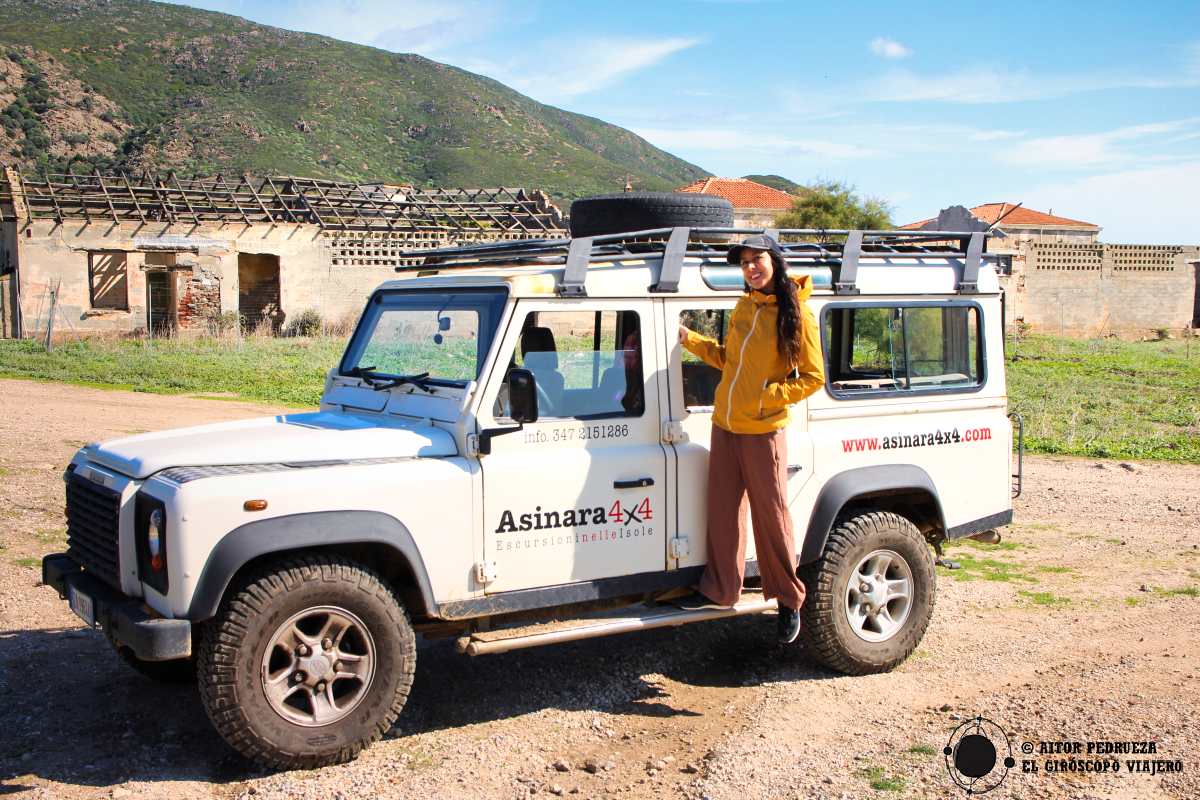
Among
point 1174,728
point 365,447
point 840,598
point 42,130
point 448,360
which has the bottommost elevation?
point 1174,728

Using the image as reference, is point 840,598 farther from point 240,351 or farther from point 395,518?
point 240,351

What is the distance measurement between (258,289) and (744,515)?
94.5 feet

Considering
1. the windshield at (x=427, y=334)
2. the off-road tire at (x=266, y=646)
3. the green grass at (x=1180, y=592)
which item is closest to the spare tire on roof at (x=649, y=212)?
the windshield at (x=427, y=334)

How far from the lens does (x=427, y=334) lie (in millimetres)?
5184

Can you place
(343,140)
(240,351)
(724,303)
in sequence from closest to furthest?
(724,303)
(240,351)
(343,140)

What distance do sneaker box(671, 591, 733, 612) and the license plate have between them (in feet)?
8.44

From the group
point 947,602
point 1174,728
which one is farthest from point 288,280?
point 1174,728

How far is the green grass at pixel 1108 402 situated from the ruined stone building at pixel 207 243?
1495 centimetres

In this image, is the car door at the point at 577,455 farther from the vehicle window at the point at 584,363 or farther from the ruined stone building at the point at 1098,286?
the ruined stone building at the point at 1098,286

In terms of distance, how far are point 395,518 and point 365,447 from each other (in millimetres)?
352

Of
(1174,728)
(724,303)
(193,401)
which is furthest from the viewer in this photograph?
(193,401)

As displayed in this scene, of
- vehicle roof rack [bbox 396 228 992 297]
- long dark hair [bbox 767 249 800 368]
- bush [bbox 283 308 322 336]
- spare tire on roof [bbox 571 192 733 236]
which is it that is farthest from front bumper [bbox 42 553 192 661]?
bush [bbox 283 308 322 336]

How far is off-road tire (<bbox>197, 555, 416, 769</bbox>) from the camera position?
13.5ft

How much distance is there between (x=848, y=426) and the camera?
564cm
